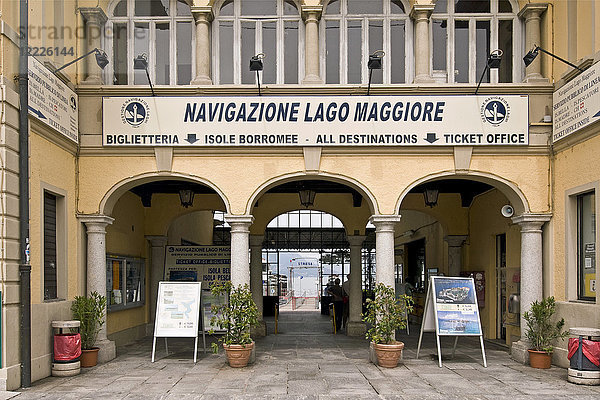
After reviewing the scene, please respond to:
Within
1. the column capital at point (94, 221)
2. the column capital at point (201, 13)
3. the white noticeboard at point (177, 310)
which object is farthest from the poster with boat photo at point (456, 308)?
the column capital at point (201, 13)

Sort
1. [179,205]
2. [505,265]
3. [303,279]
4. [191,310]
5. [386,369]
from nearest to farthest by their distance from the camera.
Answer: [386,369], [191,310], [505,265], [179,205], [303,279]

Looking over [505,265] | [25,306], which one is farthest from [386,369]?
[25,306]

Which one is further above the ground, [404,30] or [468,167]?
[404,30]

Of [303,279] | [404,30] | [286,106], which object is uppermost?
[404,30]

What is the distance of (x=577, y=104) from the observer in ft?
33.5

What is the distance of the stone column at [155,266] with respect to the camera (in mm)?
15406

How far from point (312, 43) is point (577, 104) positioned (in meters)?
4.62

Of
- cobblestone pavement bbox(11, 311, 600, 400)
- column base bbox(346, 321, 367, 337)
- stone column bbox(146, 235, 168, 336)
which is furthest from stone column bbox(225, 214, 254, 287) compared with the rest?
column base bbox(346, 321, 367, 337)

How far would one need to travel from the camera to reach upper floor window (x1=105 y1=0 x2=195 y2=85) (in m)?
12.0

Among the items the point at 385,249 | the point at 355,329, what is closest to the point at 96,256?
the point at 385,249

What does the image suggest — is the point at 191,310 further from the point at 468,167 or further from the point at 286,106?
the point at 468,167

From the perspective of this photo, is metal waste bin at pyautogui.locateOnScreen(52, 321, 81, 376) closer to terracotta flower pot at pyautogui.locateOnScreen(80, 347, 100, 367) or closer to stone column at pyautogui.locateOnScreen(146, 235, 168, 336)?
terracotta flower pot at pyautogui.locateOnScreen(80, 347, 100, 367)

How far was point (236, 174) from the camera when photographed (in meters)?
11.4

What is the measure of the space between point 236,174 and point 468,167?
412 cm
